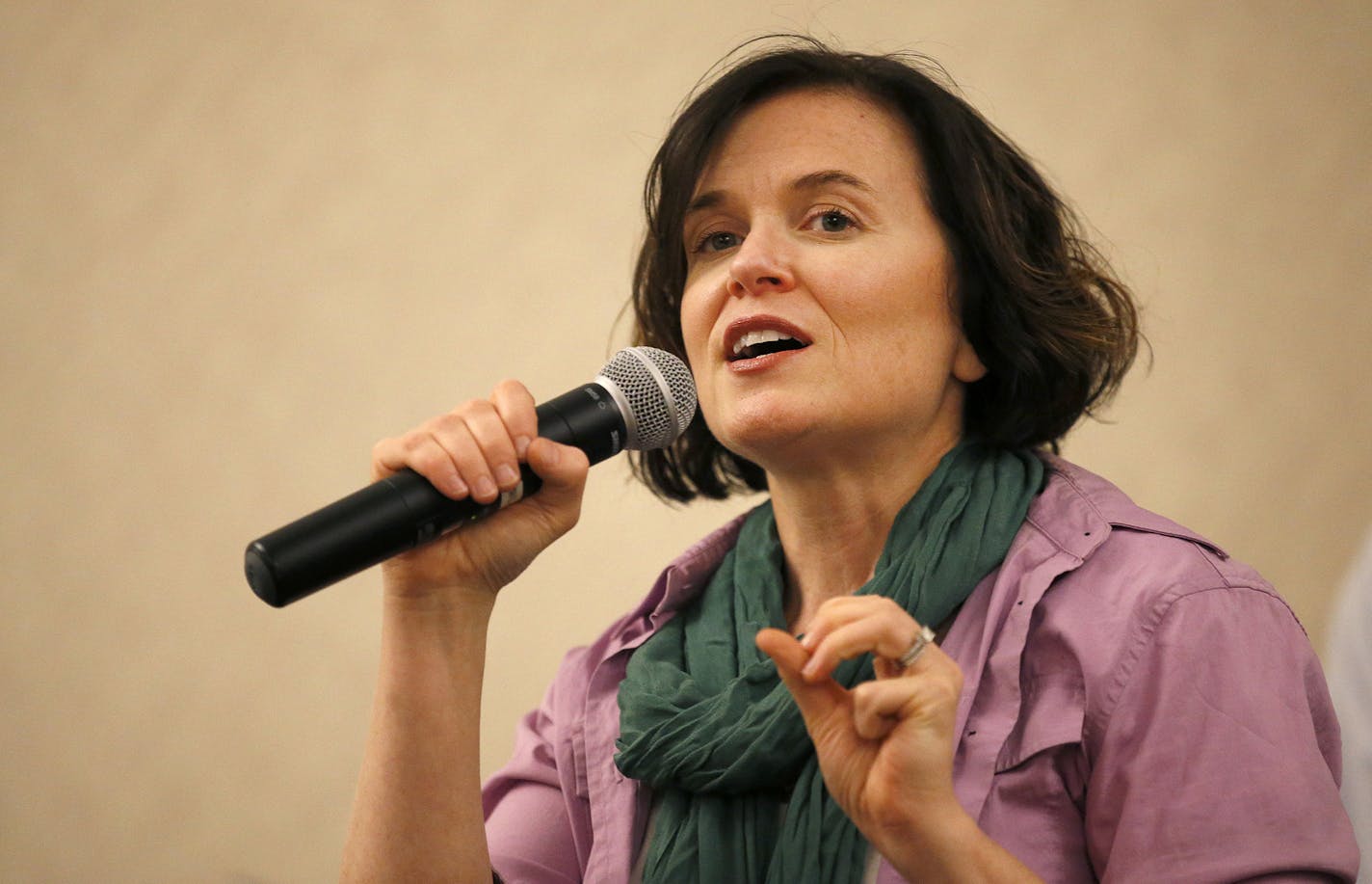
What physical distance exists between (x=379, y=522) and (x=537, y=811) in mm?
653

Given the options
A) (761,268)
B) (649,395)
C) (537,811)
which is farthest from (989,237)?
(537,811)

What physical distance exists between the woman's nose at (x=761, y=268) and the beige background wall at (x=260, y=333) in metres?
1.29

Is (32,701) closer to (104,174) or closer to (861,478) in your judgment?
(104,174)

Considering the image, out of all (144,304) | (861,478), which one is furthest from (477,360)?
(861,478)

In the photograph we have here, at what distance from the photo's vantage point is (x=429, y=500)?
3.17ft

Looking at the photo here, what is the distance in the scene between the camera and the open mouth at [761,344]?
1321 millimetres

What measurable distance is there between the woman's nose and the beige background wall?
1286 mm

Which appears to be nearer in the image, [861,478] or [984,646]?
[984,646]

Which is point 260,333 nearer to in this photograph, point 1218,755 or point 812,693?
point 812,693

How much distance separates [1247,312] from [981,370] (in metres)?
1.26

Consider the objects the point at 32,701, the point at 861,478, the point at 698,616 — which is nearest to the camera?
the point at 861,478

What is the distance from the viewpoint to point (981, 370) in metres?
1.48

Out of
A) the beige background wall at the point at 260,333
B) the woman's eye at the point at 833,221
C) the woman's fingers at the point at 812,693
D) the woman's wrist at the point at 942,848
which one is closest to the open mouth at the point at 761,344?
the woman's eye at the point at 833,221

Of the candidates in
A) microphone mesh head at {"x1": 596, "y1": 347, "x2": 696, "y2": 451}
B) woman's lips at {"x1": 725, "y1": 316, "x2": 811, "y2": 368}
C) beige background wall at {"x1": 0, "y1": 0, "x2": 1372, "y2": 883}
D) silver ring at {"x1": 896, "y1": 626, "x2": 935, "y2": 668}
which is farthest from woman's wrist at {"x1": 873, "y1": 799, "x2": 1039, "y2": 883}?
beige background wall at {"x1": 0, "y1": 0, "x2": 1372, "y2": 883}
